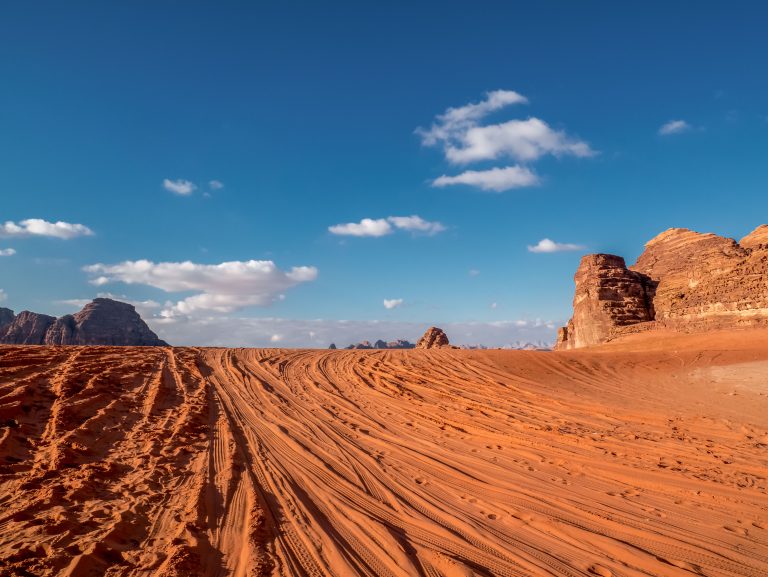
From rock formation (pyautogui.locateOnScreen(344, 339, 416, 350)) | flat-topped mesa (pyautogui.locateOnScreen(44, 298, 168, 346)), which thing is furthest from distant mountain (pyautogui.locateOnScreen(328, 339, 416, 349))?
flat-topped mesa (pyautogui.locateOnScreen(44, 298, 168, 346))

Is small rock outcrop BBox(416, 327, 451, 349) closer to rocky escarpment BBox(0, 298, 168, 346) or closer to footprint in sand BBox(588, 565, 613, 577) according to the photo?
rocky escarpment BBox(0, 298, 168, 346)

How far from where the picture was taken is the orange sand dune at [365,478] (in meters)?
3.90

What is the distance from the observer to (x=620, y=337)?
33.1 metres

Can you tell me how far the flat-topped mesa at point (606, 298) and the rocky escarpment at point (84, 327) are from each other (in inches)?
2198

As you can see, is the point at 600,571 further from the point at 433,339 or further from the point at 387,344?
the point at 387,344

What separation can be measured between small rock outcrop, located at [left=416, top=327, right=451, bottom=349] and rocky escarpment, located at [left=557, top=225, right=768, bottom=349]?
1187cm

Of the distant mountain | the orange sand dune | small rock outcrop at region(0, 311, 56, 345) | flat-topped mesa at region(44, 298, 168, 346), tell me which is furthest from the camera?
Result: the distant mountain

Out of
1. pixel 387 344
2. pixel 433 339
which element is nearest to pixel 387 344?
pixel 387 344

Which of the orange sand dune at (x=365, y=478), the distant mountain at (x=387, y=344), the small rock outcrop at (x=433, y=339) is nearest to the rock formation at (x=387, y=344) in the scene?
the distant mountain at (x=387, y=344)

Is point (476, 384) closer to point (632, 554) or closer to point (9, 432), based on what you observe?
point (632, 554)

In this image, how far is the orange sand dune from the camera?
Result: 3.90m

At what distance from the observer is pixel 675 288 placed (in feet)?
110

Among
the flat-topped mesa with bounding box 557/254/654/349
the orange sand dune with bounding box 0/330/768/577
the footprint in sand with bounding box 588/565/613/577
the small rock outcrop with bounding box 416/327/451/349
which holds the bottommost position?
the footprint in sand with bounding box 588/565/613/577

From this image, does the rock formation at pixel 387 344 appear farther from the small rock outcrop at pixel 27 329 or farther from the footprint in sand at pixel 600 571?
the footprint in sand at pixel 600 571
